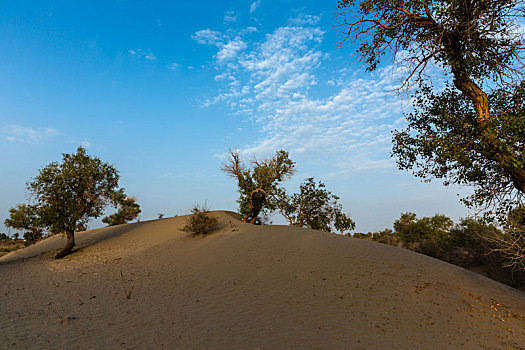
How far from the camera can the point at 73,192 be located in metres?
20.3

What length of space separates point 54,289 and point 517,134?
17.5 meters

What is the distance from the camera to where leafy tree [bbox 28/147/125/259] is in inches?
769

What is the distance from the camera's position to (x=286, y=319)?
8.10 metres

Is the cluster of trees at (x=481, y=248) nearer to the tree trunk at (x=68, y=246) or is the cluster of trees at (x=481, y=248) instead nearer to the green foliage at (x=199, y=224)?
the green foliage at (x=199, y=224)

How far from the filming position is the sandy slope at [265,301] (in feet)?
22.8

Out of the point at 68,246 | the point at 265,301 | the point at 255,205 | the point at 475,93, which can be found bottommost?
the point at 265,301

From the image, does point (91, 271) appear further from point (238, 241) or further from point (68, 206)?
point (238, 241)

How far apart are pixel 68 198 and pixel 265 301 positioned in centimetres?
1786

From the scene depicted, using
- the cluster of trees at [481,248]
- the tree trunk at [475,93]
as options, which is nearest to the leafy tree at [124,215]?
the cluster of trees at [481,248]

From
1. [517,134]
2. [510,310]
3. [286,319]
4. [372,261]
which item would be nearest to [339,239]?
[372,261]

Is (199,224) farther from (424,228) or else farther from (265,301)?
(424,228)

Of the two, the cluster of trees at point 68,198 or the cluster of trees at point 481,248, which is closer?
the cluster of trees at point 481,248

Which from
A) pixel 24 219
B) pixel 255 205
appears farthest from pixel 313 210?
pixel 24 219

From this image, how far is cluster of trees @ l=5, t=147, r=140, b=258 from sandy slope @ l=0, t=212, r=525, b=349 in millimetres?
3220
